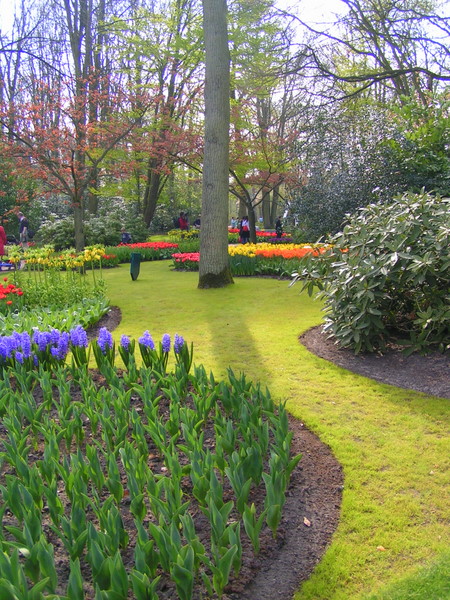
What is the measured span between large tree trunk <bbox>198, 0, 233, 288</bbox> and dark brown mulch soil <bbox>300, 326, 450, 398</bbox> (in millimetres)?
4596

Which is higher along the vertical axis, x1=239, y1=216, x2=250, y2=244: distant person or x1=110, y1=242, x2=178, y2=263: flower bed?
x1=239, y1=216, x2=250, y2=244: distant person

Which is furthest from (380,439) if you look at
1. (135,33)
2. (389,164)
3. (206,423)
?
(135,33)

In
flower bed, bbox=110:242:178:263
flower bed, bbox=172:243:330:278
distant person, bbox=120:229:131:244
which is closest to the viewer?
flower bed, bbox=172:243:330:278

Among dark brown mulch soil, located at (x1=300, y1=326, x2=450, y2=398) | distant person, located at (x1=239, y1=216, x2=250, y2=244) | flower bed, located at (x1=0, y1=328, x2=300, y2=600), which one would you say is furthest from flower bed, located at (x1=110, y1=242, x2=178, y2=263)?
flower bed, located at (x1=0, y1=328, x2=300, y2=600)

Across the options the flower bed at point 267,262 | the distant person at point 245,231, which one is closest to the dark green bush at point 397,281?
the flower bed at point 267,262

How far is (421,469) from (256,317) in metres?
4.54

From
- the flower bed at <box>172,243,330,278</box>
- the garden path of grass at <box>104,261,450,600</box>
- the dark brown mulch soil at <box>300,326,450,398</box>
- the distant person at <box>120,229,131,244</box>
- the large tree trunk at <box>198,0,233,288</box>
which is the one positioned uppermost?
the large tree trunk at <box>198,0,233,288</box>

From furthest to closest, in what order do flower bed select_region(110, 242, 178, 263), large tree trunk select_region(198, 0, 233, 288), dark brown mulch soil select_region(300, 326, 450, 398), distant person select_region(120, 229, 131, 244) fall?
distant person select_region(120, 229, 131, 244), flower bed select_region(110, 242, 178, 263), large tree trunk select_region(198, 0, 233, 288), dark brown mulch soil select_region(300, 326, 450, 398)

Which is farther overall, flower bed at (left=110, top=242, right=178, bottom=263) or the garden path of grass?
flower bed at (left=110, top=242, right=178, bottom=263)

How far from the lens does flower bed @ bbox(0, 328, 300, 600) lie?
1.83 m

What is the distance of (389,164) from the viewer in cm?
1323

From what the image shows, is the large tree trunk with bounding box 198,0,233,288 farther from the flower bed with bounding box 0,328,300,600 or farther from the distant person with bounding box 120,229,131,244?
the distant person with bounding box 120,229,131,244

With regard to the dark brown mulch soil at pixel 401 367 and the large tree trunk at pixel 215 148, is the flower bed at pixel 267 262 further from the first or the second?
the dark brown mulch soil at pixel 401 367

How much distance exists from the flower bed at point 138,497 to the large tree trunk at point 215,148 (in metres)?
5.95
